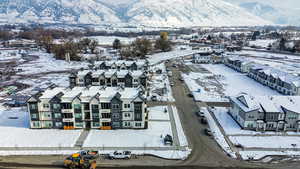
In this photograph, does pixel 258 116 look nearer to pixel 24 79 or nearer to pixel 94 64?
pixel 94 64

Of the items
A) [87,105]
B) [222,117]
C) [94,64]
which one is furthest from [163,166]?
[94,64]

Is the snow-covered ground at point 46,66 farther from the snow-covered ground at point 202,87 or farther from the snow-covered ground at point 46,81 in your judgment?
the snow-covered ground at point 202,87

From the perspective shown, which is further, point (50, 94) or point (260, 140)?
point (50, 94)

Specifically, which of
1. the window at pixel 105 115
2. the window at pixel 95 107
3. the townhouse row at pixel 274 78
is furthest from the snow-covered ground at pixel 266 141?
the townhouse row at pixel 274 78

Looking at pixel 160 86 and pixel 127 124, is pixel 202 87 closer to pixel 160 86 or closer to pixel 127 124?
pixel 160 86

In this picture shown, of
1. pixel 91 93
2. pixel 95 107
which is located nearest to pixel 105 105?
pixel 95 107
